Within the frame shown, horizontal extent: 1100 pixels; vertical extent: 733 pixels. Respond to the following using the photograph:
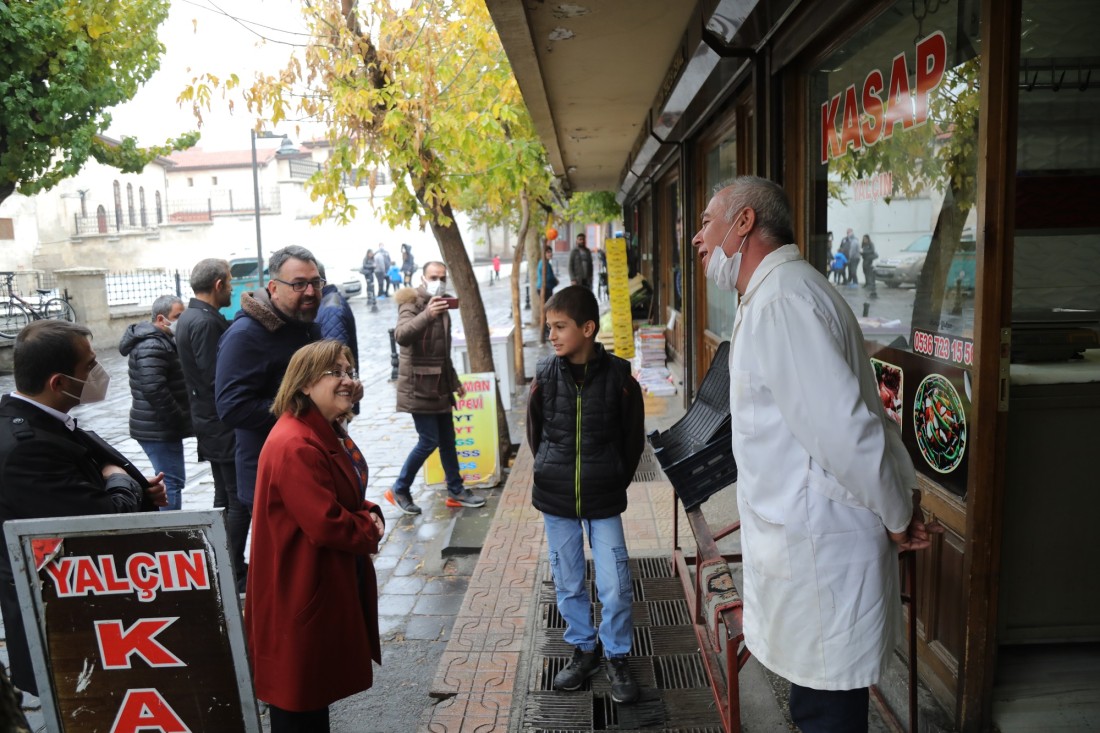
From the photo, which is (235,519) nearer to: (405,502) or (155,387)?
(155,387)

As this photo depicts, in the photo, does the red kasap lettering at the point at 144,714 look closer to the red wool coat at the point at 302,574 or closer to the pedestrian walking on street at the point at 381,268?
the red wool coat at the point at 302,574

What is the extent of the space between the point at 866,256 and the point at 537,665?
2443 millimetres

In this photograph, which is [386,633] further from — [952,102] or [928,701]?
[952,102]

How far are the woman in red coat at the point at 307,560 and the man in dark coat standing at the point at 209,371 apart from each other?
2.27 meters

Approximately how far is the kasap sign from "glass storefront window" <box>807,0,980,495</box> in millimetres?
2394

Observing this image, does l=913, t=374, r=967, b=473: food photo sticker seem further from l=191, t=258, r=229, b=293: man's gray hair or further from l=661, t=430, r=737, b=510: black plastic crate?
l=191, t=258, r=229, b=293: man's gray hair

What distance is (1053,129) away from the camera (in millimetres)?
3576

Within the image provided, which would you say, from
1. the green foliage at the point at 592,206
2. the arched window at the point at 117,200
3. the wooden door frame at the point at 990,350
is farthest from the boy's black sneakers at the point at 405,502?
the arched window at the point at 117,200

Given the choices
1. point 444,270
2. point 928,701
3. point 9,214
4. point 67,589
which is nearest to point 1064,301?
point 928,701

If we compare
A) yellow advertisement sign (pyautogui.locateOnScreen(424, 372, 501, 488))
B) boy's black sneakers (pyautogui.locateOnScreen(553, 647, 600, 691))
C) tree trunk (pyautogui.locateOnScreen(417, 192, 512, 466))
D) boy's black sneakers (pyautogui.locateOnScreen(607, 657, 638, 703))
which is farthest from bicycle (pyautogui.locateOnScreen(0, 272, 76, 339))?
boy's black sneakers (pyautogui.locateOnScreen(607, 657, 638, 703))

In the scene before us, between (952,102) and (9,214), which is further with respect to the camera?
(9,214)

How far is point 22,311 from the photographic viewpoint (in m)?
18.6

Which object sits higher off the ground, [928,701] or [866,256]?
[866,256]

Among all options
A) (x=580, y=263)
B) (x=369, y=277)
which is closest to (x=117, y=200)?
(x=369, y=277)
